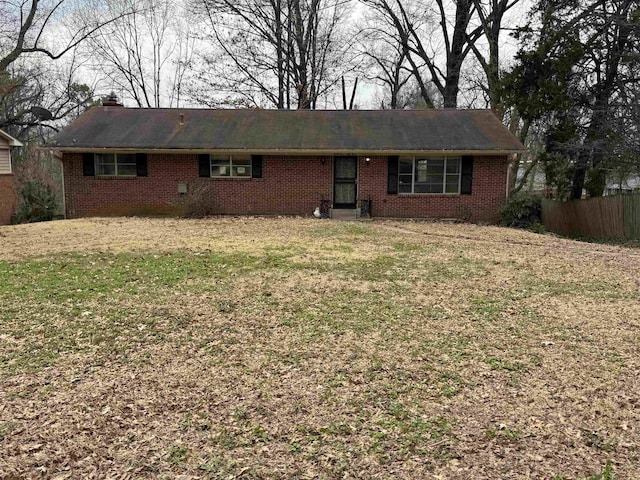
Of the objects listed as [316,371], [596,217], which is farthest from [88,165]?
[596,217]

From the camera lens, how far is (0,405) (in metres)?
2.96

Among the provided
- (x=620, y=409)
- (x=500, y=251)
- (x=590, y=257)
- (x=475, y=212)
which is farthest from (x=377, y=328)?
(x=475, y=212)

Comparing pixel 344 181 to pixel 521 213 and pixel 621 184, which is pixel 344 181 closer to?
pixel 521 213

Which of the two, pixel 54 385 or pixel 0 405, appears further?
pixel 54 385

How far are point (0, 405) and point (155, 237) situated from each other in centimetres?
731

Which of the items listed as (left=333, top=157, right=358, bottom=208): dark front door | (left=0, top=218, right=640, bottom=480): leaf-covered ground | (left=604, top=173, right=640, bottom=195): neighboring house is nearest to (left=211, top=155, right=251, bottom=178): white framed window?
(left=333, top=157, right=358, bottom=208): dark front door

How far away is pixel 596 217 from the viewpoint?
1383cm

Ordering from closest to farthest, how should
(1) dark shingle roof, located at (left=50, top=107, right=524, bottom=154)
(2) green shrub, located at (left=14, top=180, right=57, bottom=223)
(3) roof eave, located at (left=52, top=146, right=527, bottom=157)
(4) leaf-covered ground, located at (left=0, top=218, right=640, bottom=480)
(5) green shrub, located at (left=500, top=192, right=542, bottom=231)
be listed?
(4) leaf-covered ground, located at (left=0, top=218, right=640, bottom=480)
(3) roof eave, located at (left=52, top=146, right=527, bottom=157)
(5) green shrub, located at (left=500, top=192, right=542, bottom=231)
(1) dark shingle roof, located at (left=50, top=107, right=524, bottom=154)
(2) green shrub, located at (left=14, top=180, right=57, bottom=223)

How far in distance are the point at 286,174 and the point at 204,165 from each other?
104 inches

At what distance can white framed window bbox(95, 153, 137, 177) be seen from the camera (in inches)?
595

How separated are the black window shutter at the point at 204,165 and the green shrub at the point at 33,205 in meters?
5.21

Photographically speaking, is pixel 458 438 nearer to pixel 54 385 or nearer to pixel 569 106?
pixel 54 385

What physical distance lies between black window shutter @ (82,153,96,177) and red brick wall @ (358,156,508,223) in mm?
8487

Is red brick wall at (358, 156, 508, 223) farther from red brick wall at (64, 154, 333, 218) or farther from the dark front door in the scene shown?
red brick wall at (64, 154, 333, 218)
